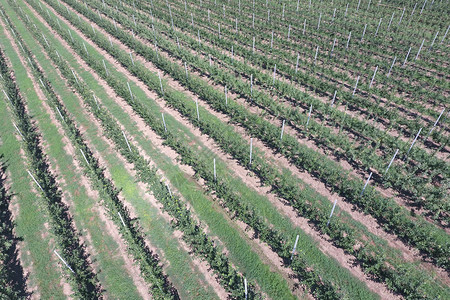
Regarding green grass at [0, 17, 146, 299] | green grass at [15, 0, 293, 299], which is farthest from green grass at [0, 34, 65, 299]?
green grass at [15, 0, 293, 299]

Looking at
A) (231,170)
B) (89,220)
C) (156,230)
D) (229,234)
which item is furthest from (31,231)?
(231,170)

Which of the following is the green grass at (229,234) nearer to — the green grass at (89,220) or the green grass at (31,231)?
the green grass at (89,220)

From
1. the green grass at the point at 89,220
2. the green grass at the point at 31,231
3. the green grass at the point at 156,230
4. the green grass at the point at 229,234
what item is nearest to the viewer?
the green grass at the point at 229,234

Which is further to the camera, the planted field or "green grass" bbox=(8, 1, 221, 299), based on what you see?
the planted field

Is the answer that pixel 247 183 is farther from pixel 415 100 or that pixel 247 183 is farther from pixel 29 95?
pixel 29 95

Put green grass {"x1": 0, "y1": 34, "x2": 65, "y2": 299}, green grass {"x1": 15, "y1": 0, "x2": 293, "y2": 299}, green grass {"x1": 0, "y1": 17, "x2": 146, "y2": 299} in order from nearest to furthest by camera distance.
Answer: green grass {"x1": 15, "y1": 0, "x2": 293, "y2": 299}
green grass {"x1": 0, "y1": 17, "x2": 146, "y2": 299}
green grass {"x1": 0, "y1": 34, "x2": 65, "y2": 299}

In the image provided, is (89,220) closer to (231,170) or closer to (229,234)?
(229,234)

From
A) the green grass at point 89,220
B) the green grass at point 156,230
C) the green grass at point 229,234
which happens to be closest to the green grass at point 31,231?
the green grass at point 89,220

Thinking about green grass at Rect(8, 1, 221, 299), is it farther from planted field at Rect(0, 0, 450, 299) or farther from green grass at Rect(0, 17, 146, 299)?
green grass at Rect(0, 17, 146, 299)
